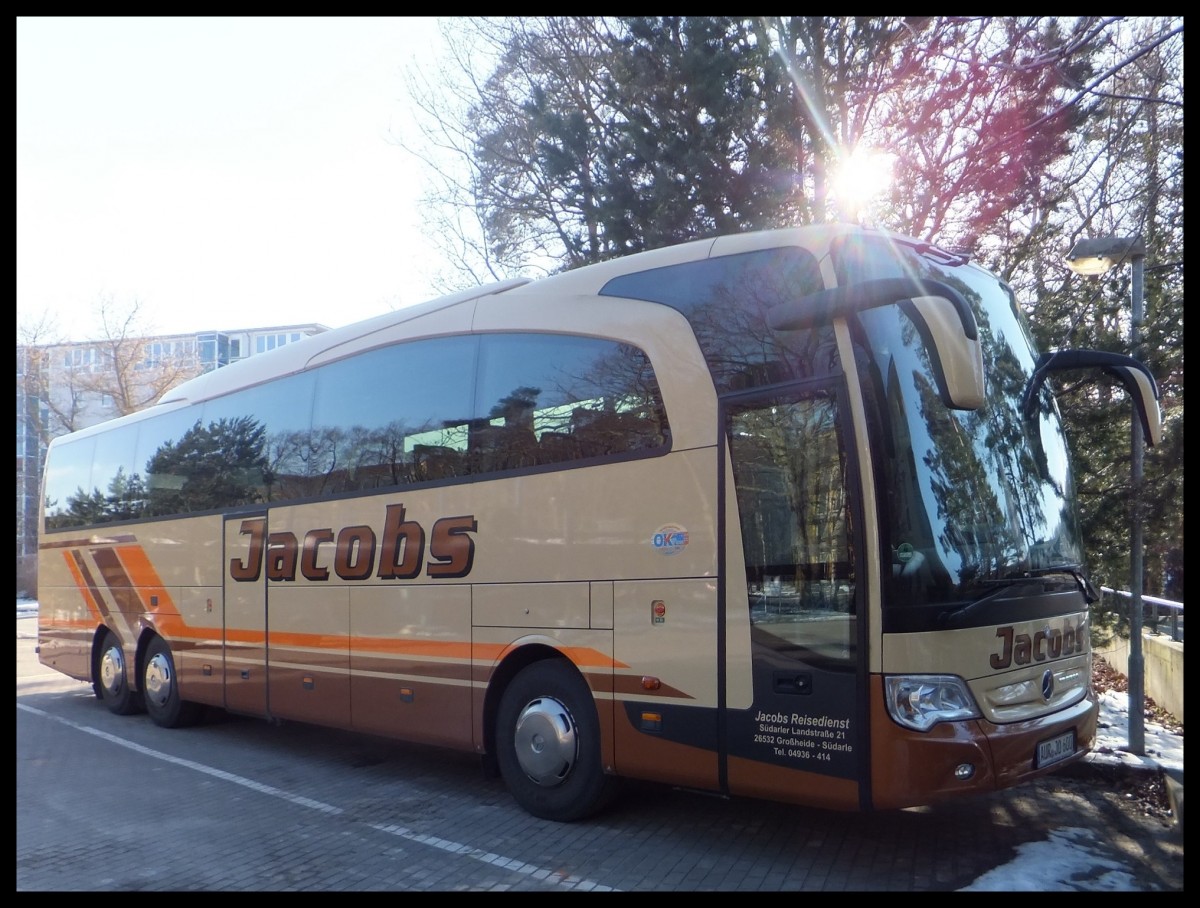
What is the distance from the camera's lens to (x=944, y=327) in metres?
5.04

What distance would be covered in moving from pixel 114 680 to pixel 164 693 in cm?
152

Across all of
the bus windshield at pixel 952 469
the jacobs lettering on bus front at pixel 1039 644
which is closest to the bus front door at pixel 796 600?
the bus windshield at pixel 952 469

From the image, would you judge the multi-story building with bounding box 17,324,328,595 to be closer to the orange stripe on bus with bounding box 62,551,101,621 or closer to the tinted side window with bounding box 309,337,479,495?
the orange stripe on bus with bounding box 62,551,101,621

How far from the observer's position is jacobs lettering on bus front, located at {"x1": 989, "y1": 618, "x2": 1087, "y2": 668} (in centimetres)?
570

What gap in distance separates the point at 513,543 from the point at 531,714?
1.20 metres

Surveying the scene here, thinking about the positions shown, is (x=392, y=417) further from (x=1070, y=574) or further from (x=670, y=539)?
(x=1070, y=574)

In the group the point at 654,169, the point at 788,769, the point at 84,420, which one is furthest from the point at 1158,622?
the point at 84,420

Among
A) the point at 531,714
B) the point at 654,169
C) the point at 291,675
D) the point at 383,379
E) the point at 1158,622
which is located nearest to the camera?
the point at 531,714

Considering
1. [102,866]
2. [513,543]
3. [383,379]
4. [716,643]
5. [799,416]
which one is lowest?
[102,866]

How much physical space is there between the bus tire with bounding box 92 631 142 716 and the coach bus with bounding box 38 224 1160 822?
416cm

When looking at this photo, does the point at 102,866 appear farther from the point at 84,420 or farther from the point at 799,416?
the point at 84,420

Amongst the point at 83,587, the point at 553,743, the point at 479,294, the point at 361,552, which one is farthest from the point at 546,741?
the point at 83,587

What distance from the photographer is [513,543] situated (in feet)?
24.1

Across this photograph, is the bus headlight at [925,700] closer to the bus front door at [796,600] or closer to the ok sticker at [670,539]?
the bus front door at [796,600]
